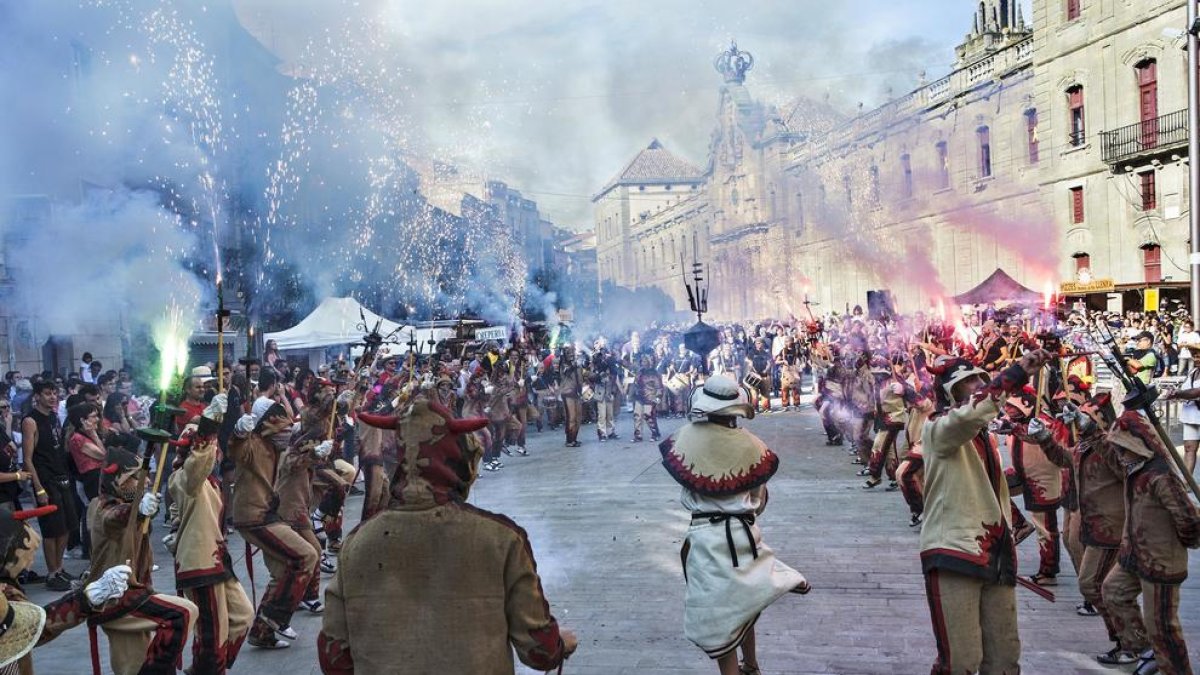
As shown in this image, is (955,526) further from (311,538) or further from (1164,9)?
(1164,9)

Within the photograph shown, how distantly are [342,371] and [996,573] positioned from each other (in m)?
12.4

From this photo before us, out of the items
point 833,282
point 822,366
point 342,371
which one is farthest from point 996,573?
point 833,282

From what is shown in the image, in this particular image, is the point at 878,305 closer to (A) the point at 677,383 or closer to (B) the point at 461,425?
(A) the point at 677,383

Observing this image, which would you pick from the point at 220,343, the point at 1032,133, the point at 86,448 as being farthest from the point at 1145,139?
the point at 220,343

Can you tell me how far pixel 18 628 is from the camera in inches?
146

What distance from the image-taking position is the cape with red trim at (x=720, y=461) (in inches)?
205

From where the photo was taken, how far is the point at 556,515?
36.7 feet

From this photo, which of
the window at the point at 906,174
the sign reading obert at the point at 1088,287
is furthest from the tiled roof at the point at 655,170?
the sign reading obert at the point at 1088,287

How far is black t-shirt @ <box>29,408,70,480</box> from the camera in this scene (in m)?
9.36

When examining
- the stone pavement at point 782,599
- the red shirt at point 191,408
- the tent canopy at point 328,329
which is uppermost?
the tent canopy at point 328,329

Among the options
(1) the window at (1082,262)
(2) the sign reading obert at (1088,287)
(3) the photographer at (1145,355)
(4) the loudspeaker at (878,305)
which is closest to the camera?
(3) the photographer at (1145,355)

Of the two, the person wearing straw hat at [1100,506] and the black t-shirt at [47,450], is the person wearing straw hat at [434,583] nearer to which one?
the person wearing straw hat at [1100,506]

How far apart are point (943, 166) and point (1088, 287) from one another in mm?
13536

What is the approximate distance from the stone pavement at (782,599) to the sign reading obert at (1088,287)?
16.1 m
